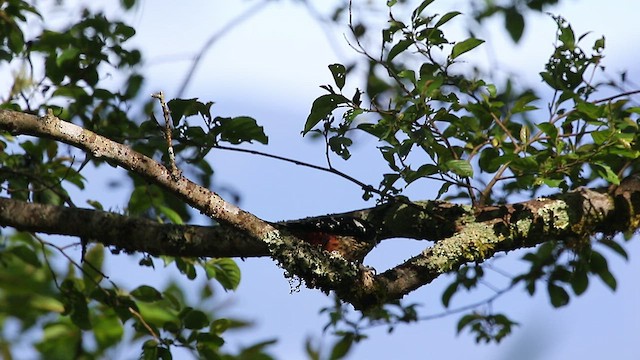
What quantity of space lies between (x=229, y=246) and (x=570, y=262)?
1465 millimetres

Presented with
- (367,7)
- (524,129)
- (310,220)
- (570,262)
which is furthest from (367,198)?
(367,7)

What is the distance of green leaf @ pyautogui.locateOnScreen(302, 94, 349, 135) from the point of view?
7.27 feet

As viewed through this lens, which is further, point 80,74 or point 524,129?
point 80,74

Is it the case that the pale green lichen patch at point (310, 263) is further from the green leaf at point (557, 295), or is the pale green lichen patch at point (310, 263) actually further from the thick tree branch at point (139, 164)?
the green leaf at point (557, 295)

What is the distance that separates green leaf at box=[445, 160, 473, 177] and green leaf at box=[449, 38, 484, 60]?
1.14ft

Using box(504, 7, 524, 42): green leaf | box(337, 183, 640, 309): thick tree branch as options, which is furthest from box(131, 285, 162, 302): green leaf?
box(504, 7, 524, 42): green leaf

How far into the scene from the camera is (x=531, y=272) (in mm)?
3541

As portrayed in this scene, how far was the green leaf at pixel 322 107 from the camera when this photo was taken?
2215 millimetres

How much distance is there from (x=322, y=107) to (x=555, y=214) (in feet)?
2.30

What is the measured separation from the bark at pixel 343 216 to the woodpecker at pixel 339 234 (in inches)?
0.6

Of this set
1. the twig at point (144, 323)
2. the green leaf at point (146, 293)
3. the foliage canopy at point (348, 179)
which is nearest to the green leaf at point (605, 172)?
the foliage canopy at point (348, 179)

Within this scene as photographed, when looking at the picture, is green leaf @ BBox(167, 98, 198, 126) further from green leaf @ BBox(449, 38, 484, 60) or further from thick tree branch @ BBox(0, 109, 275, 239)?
green leaf @ BBox(449, 38, 484, 60)

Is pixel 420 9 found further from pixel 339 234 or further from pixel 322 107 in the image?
pixel 339 234

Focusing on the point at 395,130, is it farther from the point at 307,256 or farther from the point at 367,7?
the point at 367,7
